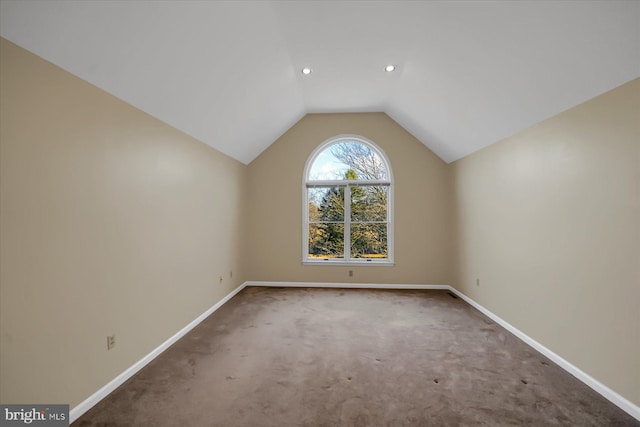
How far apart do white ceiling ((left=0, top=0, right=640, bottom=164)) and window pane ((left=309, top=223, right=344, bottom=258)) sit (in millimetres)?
2199

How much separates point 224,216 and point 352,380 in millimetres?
2897

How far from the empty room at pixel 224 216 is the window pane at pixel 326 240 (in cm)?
134

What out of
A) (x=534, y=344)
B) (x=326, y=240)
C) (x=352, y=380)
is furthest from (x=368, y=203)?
(x=352, y=380)

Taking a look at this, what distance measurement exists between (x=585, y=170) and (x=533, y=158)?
628 mm

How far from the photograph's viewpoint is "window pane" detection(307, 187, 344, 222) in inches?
203

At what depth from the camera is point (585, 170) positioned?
2203 millimetres

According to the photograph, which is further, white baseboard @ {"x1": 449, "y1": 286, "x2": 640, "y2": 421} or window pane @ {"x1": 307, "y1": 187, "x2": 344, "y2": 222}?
window pane @ {"x1": 307, "y1": 187, "x2": 344, "y2": 222}

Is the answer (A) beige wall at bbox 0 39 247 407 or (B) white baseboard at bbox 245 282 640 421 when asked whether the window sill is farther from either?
(A) beige wall at bbox 0 39 247 407

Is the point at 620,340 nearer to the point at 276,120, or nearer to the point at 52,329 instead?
the point at 52,329

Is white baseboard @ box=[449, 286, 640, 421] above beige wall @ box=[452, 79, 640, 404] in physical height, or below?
below

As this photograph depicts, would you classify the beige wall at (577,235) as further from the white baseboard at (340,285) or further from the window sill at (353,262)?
the window sill at (353,262)

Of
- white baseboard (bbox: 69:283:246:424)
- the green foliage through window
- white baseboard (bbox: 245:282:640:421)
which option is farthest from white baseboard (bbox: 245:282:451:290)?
white baseboard (bbox: 69:283:246:424)

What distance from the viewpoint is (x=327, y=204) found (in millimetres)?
5168

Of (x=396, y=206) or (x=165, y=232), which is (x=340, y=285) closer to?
(x=396, y=206)
